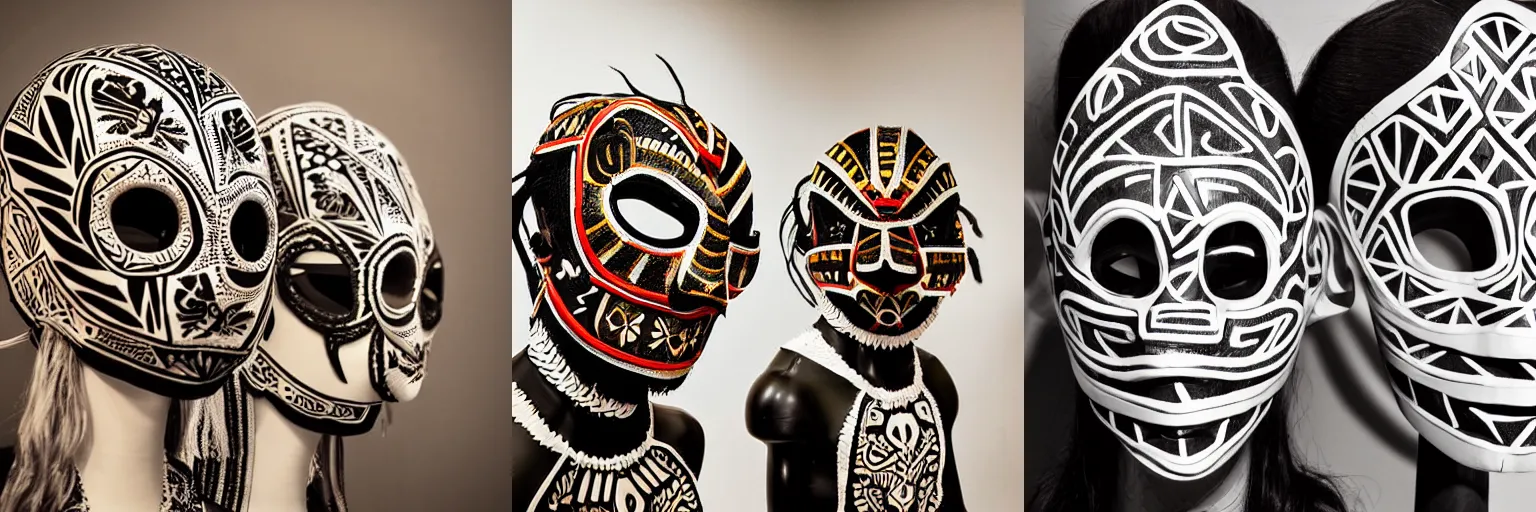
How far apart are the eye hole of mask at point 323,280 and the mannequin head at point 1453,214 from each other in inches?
62.8

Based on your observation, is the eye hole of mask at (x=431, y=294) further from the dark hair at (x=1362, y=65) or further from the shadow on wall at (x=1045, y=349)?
the dark hair at (x=1362, y=65)

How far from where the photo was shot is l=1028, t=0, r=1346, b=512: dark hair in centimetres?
167

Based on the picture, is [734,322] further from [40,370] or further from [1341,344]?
[1341,344]

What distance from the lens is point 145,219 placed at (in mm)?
1146

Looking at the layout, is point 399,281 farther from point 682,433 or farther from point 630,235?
point 682,433

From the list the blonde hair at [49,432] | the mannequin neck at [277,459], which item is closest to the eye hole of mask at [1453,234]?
the mannequin neck at [277,459]

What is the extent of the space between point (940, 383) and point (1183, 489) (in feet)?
1.55

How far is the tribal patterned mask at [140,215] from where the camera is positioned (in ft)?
3.69

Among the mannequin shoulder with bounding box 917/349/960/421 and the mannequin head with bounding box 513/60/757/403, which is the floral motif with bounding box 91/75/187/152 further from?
the mannequin shoulder with bounding box 917/349/960/421

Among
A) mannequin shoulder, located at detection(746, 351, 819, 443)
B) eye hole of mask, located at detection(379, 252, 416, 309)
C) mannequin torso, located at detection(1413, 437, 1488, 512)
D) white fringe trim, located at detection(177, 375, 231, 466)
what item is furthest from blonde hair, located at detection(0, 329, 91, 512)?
mannequin torso, located at detection(1413, 437, 1488, 512)

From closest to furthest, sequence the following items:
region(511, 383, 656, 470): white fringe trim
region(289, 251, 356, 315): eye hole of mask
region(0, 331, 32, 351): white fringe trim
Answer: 1. region(0, 331, 32, 351): white fringe trim
2. region(289, 251, 356, 315): eye hole of mask
3. region(511, 383, 656, 470): white fringe trim

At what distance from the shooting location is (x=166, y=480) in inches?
46.8

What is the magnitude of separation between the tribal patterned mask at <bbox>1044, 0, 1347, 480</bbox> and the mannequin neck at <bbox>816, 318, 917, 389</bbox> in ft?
1.01

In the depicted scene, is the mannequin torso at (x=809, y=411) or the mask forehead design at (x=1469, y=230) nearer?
the mask forehead design at (x=1469, y=230)
